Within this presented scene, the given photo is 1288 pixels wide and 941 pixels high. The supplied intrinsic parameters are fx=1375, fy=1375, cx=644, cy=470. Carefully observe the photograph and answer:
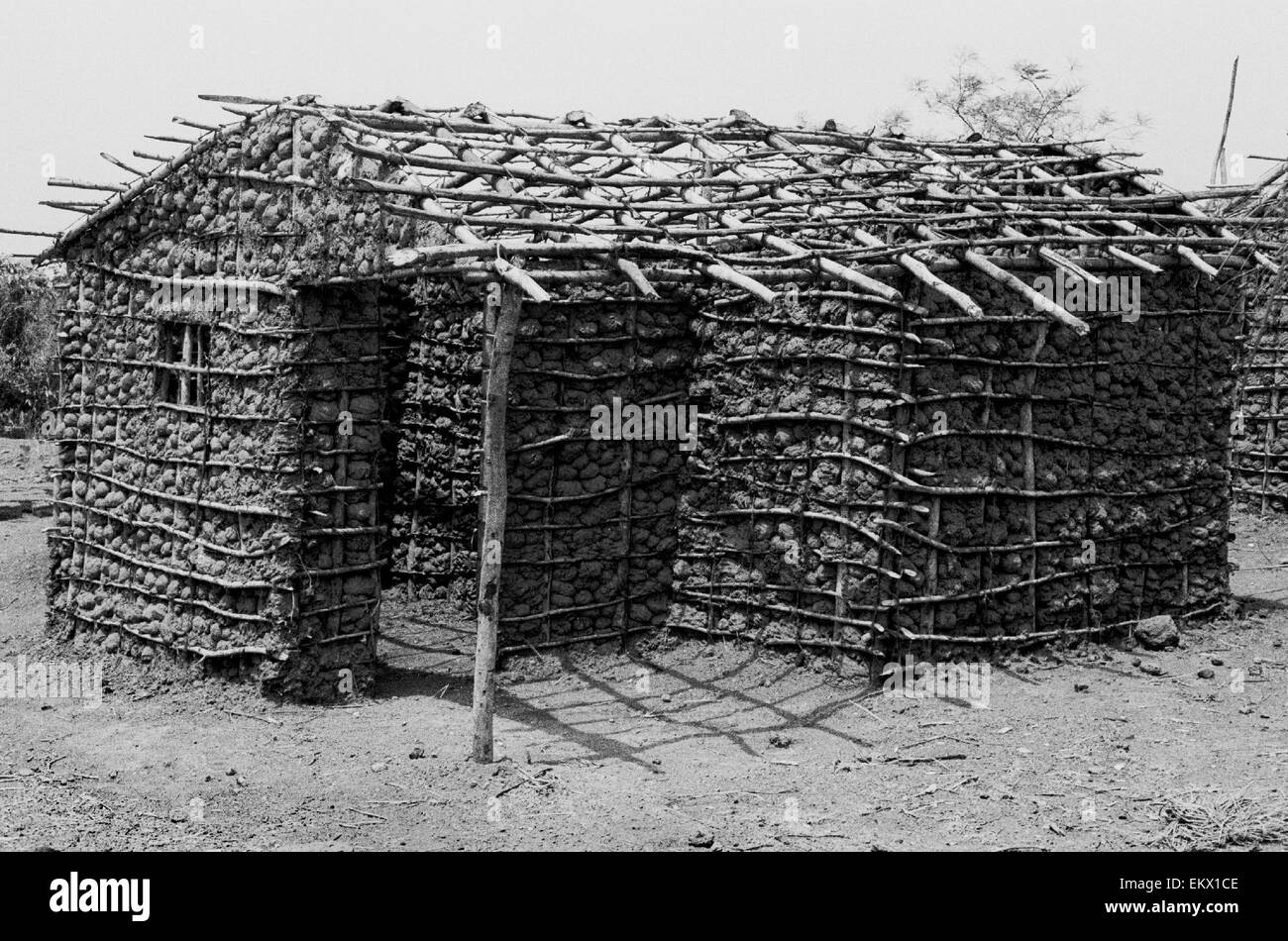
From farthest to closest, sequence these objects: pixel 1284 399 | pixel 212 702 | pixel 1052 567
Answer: pixel 1284 399
pixel 1052 567
pixel 212 702

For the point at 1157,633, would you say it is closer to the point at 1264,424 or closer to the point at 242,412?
the point at 1264,424

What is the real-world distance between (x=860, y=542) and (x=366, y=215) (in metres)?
3.92

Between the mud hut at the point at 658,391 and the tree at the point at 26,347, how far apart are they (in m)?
17.0

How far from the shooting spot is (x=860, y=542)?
940 centimetres

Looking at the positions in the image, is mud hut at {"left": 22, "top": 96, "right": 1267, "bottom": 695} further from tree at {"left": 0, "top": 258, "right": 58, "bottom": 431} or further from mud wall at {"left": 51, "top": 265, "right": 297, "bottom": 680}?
tree at {"left": 0, "top": 258, "right": 58, "bottom": 431}

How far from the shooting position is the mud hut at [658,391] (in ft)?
29.6

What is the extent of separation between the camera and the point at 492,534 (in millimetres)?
8008

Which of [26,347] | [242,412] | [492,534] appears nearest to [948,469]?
[492,534]

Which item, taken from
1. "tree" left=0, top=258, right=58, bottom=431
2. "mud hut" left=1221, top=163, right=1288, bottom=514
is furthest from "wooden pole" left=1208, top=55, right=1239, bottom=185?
"tree" left=0, top=258, right=58, bottom=431

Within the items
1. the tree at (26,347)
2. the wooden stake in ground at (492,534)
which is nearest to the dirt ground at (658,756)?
the wooden stake in ground at (492,534)

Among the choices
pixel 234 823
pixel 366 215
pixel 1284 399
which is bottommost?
pixel 234 823

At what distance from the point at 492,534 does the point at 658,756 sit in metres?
1.72

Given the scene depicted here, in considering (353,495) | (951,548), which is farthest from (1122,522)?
(353,495)
